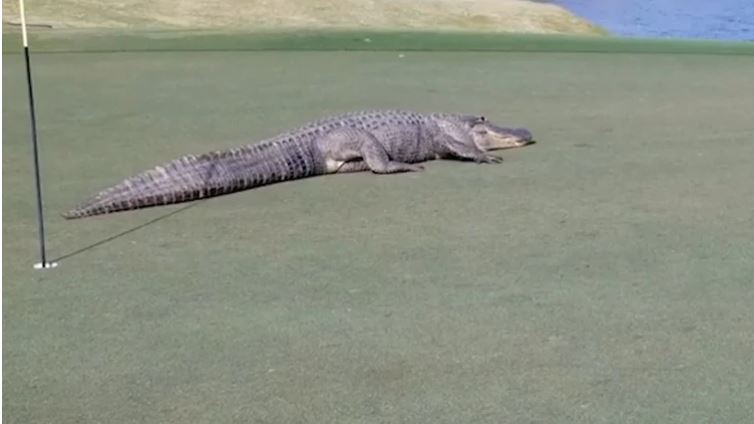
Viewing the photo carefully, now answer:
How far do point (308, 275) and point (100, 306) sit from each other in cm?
60

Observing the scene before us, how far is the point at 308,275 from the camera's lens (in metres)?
3.16

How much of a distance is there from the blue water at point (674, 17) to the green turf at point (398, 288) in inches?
443

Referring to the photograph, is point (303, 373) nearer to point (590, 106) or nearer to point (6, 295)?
point (6, 295)

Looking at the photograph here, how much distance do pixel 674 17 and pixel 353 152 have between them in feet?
52.9

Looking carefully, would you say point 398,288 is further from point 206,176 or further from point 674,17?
point 674,17

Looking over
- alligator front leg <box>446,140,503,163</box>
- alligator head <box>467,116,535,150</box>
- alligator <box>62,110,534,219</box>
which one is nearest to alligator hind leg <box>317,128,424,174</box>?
alligator <box>62,110,534,219</box>

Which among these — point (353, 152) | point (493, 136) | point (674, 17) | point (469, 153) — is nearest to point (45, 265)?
point (353, 152)

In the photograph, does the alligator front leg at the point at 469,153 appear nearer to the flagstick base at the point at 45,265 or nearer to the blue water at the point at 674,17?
the flagstick base at the point at 45,265

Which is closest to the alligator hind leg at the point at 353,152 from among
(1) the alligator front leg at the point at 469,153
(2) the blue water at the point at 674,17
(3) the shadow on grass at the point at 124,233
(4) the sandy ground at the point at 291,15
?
(1) the alligator front leg at the point at 469,153

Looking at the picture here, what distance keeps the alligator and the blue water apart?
10.8 m

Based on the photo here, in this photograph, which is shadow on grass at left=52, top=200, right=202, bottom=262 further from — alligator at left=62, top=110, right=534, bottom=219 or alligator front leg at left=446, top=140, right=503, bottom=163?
alligator front leg at left=446, top=140, right=503, bottom=163

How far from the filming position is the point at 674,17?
64.2 ft

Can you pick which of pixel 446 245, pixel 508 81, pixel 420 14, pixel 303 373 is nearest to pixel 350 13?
pixel 420 14

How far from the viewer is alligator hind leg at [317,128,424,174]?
15.4 ft
